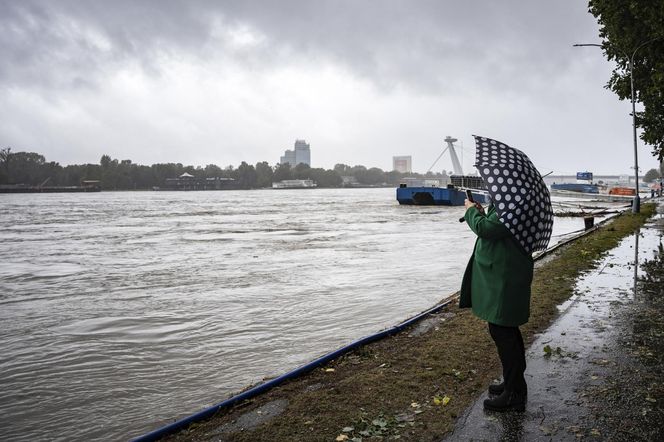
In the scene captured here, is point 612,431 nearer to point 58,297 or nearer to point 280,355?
point 280,355

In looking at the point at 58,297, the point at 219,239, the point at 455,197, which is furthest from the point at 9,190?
the point at 58,297

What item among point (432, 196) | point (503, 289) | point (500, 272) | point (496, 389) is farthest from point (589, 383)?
point (432, 196)

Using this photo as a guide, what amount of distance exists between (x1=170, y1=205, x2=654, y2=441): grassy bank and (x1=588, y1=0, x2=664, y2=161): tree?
18613 mm

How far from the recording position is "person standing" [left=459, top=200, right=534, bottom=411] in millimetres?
3869

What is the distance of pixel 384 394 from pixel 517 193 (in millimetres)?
2218

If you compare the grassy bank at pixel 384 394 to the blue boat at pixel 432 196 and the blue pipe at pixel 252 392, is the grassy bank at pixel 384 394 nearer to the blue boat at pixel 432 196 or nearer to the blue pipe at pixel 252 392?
the blue pipe at pixel 252 392

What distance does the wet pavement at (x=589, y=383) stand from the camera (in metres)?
3.73

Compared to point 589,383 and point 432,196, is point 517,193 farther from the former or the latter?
point 432,196

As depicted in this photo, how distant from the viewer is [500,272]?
12.8 ft

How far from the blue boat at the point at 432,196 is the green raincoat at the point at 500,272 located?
2321 inches

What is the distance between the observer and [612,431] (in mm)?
3684

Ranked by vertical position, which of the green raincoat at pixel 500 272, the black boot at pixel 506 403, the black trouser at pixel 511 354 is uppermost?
the green raincoat at pixel 500 272

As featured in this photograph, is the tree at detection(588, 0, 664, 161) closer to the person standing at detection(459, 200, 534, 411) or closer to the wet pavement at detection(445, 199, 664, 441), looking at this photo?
the wet pavement at detection(445, 199, 664, 441)

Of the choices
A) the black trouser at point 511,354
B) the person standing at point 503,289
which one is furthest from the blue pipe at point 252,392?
Result: the black trouser at point 511,354
